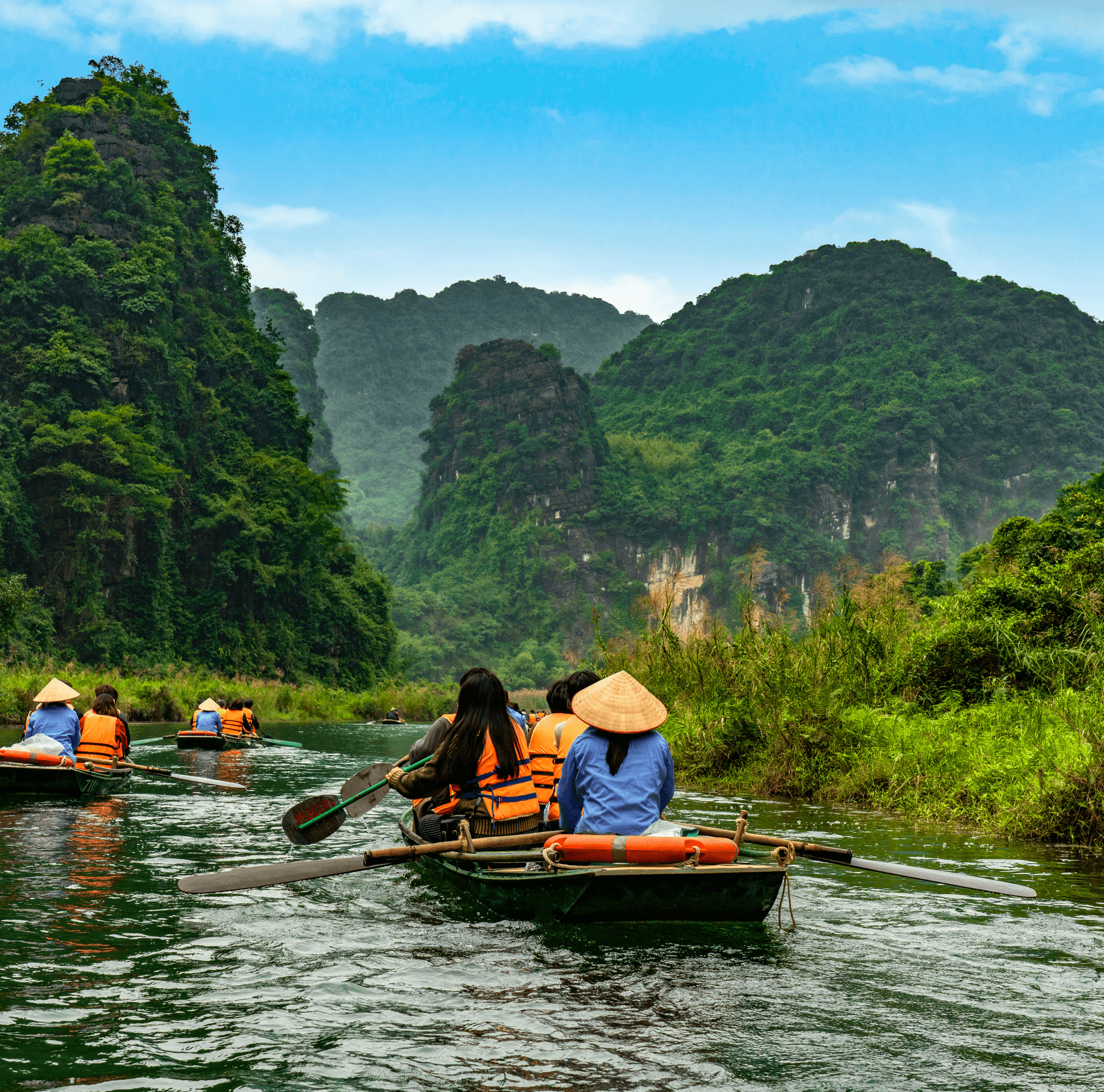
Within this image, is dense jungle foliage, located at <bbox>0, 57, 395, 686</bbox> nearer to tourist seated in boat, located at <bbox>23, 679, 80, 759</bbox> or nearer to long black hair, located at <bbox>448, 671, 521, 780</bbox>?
tourist seated in boat, located at <bbox>23, 679, 80, 759</bbox>

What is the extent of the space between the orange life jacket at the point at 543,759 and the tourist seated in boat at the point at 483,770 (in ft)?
0.65

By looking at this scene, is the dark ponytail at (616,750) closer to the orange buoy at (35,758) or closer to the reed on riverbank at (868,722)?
the reed on riverbank at (868,722)

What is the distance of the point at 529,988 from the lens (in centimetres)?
483

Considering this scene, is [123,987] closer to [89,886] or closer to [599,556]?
[89,886]

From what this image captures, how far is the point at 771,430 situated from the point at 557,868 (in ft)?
321

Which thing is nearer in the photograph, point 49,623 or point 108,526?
point 49,623

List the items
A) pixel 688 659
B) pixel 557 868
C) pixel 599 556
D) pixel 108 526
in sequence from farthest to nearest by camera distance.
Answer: pixel 599 556, pixel 108 526, pixel 688 659, pixel 557 868

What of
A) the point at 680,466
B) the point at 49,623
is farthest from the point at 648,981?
the point at 680,466

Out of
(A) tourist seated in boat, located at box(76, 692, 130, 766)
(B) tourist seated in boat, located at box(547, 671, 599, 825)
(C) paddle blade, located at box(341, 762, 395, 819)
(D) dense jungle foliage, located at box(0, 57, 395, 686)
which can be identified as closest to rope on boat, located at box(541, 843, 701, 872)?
(B) tourist seated in boat, located at box(547, 671, 599, 825)

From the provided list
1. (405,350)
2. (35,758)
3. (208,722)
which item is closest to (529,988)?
(35,758)

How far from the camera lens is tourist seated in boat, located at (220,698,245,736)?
774 inches

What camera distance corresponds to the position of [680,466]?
98.4 m

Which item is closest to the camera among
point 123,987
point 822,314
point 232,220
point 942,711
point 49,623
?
point 123,987

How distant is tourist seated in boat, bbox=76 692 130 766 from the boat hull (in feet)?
1.04
